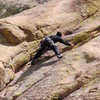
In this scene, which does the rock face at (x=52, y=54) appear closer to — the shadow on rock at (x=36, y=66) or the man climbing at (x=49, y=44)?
the shadow on rock at (x=36, y=66)

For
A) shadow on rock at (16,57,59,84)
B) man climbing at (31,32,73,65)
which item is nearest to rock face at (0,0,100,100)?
shadow on rock at (16,57,59,84)

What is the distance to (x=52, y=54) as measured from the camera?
21.4 metres

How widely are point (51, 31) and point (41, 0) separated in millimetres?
32317

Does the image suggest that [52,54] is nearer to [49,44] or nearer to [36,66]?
[49,44]

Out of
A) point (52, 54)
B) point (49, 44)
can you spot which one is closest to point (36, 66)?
point (52, 54)

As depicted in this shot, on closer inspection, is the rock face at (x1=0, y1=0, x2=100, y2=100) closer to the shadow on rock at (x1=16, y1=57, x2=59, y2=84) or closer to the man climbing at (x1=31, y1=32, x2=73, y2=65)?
the shadow on rock at (x1=16, y1=57, x2=59, y2=84)

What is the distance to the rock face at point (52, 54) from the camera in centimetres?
1677

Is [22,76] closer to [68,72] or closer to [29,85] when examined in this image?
[29,85]

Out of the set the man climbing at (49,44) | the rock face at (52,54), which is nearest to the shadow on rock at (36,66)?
the rock face at (52,54)

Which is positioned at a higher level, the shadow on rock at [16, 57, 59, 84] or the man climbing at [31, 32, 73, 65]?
the man climbing at [31, 32, 73, 65]

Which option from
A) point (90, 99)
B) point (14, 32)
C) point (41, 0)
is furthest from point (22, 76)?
point (41, 0)

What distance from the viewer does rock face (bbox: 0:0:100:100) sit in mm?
16770

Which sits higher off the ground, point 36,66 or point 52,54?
point 36,66

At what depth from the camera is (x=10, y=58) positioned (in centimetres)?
2178
